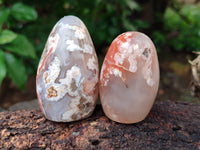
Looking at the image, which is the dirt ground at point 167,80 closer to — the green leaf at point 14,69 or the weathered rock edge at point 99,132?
the green leaf at point 14,69

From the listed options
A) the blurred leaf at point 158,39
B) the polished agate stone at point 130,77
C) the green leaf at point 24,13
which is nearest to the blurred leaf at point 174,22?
the blurred leaf at point 158,39

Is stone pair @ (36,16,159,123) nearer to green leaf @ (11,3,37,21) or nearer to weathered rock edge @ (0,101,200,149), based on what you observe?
weathered rock edge @ (0,101,200,149)

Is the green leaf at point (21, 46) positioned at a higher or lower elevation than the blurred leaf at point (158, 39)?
lower

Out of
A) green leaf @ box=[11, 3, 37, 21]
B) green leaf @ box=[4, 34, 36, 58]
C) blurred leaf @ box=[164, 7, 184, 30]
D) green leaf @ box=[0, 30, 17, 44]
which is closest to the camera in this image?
green leaf @ box=[0, 30, 17, 44]

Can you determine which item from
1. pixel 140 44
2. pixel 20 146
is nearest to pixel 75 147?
pixel 20 146

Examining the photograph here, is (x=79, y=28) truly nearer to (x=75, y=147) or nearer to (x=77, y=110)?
(x=77, y=110)

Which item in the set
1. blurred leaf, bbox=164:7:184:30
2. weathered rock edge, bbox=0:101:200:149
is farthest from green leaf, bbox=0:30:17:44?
Answer: blurred leaf, bbox=164:7:184:30
